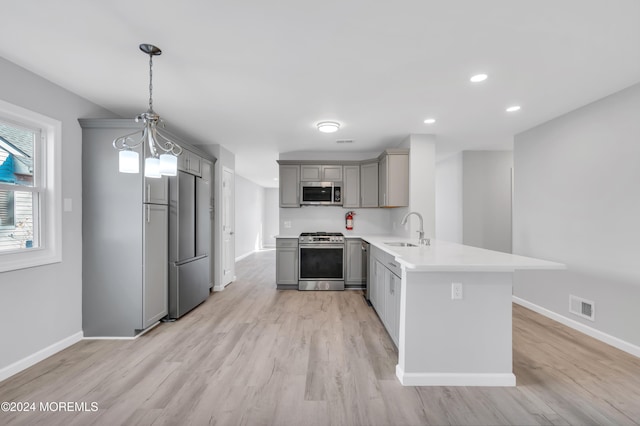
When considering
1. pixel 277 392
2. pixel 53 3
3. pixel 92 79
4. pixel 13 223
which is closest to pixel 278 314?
pixel 277 392

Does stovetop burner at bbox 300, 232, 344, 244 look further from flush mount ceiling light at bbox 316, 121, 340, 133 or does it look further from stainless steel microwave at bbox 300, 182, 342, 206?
flush mount ceiling light at bbox 316, 121, 340, 133

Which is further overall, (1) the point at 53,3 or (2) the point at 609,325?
(2) the point at 609,325

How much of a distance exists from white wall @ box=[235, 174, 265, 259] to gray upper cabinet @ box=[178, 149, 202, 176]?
4071mm

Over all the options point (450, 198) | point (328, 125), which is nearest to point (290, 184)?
point (328, 125)

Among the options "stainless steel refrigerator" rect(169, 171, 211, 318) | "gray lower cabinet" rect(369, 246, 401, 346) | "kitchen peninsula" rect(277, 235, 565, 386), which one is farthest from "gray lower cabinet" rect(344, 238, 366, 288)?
"kitchen peninsula" rect(277, 235, 565, 386)

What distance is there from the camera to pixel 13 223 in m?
2.38

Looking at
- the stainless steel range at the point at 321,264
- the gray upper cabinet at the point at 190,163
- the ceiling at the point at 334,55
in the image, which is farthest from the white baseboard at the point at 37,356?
the stainless steel range at the point at 321,264

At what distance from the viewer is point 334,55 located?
6.95 ft

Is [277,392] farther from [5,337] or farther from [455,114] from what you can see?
[455,114]

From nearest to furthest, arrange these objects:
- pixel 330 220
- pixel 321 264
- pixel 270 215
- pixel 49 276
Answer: pixel 49 276
pixel 321 264
pixel 330 220
pixel 270 215

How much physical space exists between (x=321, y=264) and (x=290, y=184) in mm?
1544

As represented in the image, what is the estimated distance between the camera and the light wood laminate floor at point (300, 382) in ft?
5.94

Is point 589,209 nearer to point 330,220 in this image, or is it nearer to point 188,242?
point 330,220

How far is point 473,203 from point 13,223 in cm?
603
